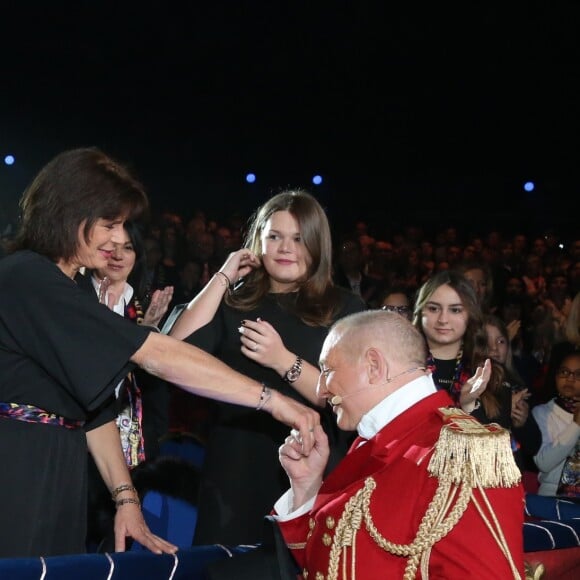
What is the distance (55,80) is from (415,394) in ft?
31.7

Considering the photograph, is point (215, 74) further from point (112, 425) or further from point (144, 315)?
point (112, 425)

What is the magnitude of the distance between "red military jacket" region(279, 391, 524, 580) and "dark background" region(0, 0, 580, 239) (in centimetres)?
908

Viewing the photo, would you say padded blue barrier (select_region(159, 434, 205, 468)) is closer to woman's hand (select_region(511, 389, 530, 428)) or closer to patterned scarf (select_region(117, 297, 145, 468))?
patterned scarf (select_region(117, 297, 145, 468))

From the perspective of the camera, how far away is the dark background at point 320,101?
10914 millimetres

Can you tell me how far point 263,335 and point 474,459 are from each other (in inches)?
45.1

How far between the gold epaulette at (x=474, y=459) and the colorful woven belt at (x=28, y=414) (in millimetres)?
985

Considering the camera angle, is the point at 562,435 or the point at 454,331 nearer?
the point at 454,331

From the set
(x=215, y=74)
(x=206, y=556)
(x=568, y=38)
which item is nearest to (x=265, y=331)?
(x=206, y=556)

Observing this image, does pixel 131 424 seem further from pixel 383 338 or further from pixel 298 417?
pixel 383 338

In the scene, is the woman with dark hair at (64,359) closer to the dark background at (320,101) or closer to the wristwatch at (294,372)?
the wristwatch at (294,372)

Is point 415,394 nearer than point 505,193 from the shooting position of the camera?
Yes

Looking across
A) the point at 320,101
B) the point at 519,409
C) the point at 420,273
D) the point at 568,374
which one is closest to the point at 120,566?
the point at 519,409

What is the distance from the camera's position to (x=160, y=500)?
3.53 metres

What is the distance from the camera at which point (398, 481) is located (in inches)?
76.8
